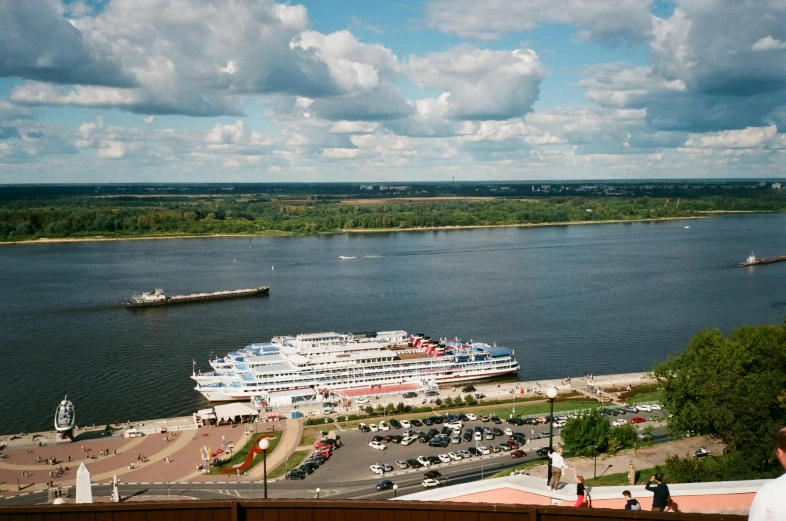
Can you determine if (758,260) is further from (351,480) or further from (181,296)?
(351,480)

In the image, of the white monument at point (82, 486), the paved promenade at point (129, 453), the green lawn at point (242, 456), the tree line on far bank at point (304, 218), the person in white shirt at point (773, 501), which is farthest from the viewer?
the tree line on far bank at point (304, 218)

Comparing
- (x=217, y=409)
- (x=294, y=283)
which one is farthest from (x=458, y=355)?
(x=294, y=283)

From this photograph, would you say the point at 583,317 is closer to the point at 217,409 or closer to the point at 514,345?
the point at 514,345

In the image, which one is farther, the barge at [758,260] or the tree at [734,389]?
the barge at [758,260]

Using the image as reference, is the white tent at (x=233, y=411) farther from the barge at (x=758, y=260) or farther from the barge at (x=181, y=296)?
the barge at (x=758, y=260)

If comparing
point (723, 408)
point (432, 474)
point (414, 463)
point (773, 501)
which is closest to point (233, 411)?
point (414, 463)

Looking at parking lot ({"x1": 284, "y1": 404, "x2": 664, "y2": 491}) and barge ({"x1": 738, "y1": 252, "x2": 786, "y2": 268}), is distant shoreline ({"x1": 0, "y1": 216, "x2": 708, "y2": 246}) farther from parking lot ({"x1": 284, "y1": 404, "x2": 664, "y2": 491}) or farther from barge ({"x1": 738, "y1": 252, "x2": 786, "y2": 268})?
parking lot ({"x1": 284, "y1": 404, "x2": 664, "y2": 491})

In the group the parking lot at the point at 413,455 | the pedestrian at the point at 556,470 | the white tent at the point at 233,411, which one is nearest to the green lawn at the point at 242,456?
the parking lot at the point at 413,455
